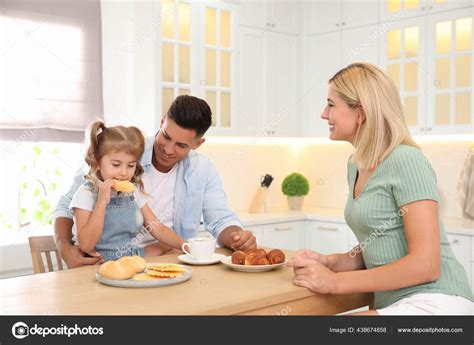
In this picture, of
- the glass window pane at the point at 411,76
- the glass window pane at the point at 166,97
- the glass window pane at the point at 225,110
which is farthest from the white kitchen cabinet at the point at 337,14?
the glass window pane at the point at 166,97

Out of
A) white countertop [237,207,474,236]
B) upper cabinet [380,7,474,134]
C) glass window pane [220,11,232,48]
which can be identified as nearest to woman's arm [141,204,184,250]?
white countertop [237,207,474,236]

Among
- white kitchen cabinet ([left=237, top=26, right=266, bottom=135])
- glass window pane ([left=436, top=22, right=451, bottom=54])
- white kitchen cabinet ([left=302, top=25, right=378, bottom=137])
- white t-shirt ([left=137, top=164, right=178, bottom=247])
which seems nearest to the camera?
white t-shirt ([left=137, top=164, right=178, bottom=247])

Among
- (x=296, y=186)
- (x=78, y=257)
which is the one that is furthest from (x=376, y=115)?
(x=296, y=186)

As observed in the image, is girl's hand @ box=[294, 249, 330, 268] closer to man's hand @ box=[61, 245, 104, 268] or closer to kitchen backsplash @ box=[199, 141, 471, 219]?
man's hand @ box=[61, 245, 104, 268]

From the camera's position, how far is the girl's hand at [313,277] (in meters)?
1.59

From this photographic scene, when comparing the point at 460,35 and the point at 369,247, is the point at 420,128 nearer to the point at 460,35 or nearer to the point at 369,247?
the point at 460,35

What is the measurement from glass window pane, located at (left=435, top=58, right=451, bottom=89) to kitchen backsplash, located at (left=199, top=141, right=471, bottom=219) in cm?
49

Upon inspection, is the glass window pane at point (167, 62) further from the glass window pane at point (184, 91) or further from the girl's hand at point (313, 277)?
the girl's hand at point (313, 277)

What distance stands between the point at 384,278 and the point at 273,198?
3.44 meters

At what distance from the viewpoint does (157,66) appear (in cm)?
375

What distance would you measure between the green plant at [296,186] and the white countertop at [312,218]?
16 centimetres

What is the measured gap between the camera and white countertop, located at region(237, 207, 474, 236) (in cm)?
363

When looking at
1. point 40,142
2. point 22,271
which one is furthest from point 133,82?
point 22,271

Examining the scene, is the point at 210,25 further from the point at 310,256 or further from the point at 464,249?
the point at 310,256
